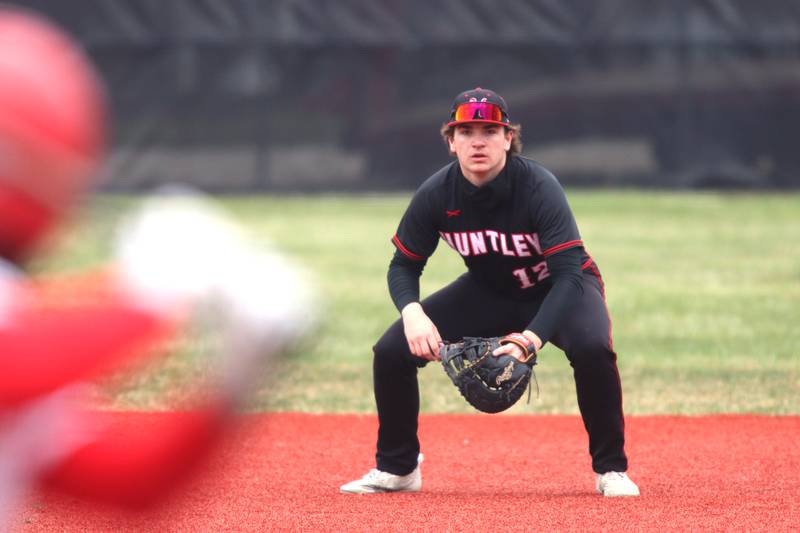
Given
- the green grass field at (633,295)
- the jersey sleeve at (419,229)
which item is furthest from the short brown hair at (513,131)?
the green grass field at (633,295)

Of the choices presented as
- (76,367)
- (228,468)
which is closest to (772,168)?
(228,468)

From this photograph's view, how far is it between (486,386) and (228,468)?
143cm

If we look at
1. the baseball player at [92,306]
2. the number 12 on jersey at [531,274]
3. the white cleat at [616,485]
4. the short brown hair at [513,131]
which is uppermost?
the short brown hair at [513,131]

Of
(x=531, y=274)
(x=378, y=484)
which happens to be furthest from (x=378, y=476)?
(x=531, y=274)

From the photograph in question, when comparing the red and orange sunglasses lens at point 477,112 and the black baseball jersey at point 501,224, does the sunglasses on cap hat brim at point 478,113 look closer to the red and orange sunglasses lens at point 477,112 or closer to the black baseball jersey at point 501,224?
the red and orange sunglasses lens at point 477,112

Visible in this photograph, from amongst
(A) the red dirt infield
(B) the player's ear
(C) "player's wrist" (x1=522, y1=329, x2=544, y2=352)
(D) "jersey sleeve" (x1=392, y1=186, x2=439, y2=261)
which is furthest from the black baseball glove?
(B) the player's ear

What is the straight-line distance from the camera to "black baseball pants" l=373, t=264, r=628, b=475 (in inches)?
183

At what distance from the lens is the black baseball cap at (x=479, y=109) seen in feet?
15.5

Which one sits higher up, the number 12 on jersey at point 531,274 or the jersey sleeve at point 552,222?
the jersey sleeve at point 552,222

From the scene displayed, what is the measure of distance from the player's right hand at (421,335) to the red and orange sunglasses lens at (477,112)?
0.71 m

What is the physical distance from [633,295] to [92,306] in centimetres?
958

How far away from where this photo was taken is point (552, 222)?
4695mm

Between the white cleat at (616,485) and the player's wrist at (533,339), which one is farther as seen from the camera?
the white cleat at (616,485)

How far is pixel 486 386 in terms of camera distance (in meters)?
4.48
